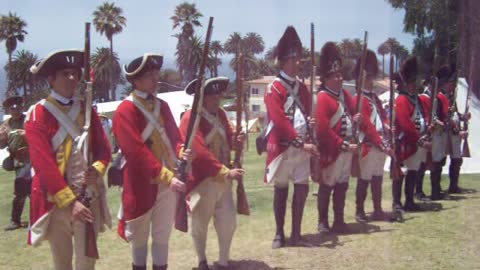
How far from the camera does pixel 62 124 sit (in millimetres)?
4113

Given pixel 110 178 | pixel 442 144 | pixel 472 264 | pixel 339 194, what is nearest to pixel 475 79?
pixel 442 144

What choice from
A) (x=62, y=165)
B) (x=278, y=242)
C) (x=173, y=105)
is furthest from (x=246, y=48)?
(x=173, y=105)

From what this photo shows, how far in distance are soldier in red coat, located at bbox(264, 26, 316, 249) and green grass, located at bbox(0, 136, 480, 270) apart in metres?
0.45

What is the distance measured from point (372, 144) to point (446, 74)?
277cm

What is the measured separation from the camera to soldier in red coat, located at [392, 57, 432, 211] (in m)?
8.00

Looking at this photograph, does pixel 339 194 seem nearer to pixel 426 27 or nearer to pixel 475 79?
pixel 426 27

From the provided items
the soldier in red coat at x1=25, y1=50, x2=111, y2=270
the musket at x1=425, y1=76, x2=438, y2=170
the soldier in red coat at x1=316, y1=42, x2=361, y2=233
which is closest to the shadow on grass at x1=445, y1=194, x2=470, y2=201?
the musket at x1=425, y1=76, x2=438, y2=170

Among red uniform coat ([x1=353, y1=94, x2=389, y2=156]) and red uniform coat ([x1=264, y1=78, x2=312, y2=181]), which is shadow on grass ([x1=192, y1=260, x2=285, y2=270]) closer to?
red uniform coat ([x1=264, y1=78, x2=312, y2=181])

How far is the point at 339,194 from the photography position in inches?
278

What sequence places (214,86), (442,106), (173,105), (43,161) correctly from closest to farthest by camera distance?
(43,161)
(214,86)
(442,106)
(173,105)

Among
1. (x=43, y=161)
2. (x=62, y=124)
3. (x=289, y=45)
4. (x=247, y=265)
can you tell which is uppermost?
(x=289, y=45)

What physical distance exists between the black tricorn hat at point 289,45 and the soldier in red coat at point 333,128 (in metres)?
0.59

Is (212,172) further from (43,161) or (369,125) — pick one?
(369,125)

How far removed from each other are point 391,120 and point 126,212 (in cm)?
436
